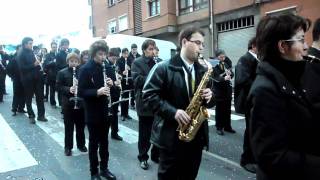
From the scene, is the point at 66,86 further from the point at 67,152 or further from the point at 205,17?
the point at 205,17

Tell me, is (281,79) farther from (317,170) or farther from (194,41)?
(194,41)

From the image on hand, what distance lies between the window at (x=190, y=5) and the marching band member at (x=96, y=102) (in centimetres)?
1680

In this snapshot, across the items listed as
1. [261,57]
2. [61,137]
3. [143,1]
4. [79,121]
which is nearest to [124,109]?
[61,137]

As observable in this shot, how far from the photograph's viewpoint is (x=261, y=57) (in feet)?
6.81

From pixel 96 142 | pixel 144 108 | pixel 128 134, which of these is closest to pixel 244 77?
pixel 144 108

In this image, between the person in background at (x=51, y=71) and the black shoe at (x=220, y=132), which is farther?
the person in background at (x=51, y=71)

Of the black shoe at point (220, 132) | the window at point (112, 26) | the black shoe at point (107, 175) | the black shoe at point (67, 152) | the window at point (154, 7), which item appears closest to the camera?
the black shoe at point (107, 175)

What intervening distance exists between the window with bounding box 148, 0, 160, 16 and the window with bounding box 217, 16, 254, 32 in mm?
6340

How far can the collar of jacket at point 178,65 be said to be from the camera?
141 inches

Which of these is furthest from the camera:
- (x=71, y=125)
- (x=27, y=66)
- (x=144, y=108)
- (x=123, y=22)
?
(x=123, y=22)

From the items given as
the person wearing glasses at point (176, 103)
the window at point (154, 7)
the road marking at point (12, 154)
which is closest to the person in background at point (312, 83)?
the person wearing glasses at point (176, 103)

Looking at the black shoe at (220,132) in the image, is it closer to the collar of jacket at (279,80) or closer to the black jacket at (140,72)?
the black jacket at (140,72)

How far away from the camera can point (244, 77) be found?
18.1 ft

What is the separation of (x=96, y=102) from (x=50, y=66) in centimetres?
740
